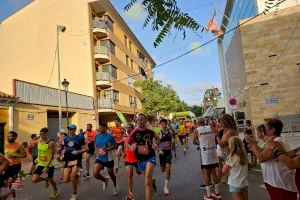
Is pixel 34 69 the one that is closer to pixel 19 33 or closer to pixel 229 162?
pixel 19 33

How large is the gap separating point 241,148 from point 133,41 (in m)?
47.4

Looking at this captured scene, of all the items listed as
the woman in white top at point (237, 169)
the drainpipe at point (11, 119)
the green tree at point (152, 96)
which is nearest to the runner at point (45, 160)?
the woman in white top at point (237, 169)

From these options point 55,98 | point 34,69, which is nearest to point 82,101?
point 55,98

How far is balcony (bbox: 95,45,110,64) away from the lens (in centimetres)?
3566

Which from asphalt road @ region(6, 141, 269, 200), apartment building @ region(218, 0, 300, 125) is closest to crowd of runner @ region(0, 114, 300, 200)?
asphalt road @ region(6, 141, 269, 200)

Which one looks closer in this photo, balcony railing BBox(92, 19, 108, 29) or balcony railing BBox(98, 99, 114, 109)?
balcony railing BBox(98, 99, 114, 109)

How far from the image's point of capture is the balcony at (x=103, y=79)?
3553 cm

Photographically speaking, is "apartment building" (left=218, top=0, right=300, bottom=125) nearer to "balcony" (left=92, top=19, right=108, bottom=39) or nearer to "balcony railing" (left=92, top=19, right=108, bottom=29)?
"balcony" (left=92, top=19, right=108, bottom=39)

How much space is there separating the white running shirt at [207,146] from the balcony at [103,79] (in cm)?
2767

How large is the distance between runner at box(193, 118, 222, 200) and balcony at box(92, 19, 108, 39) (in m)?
28.9

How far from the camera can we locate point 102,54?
35.9 metres

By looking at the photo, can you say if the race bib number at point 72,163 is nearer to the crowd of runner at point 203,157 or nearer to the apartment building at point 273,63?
the crowd of runner at point 203,157

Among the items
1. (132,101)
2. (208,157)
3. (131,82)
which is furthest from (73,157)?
(131,82)

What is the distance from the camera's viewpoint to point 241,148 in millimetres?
5289
